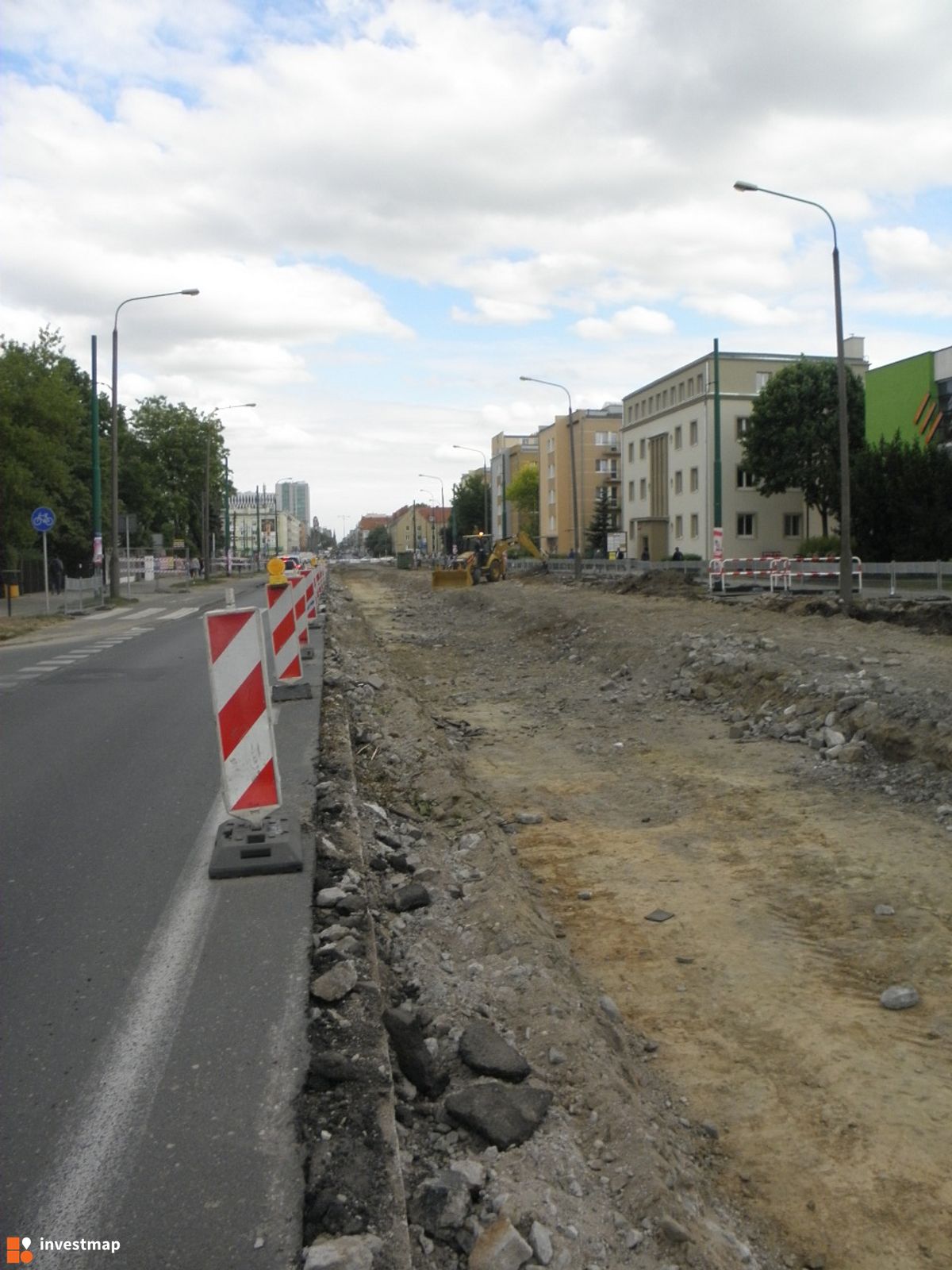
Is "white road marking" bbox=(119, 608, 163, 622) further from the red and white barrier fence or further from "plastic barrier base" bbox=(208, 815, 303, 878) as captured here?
"plastic barrier base" bbox=(208, 815, 303, 878)

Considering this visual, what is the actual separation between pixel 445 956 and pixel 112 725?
22.0ft

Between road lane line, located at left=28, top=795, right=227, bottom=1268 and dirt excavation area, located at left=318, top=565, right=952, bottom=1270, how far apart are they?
32.4 inches

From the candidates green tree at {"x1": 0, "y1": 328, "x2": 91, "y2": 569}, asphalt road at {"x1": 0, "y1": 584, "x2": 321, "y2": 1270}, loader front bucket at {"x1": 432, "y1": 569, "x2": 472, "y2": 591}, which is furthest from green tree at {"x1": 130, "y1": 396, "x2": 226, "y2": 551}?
asphalt road at {"x1": 0, "y1": 584, "x2": 321, "y2": 1270}

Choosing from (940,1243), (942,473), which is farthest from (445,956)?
(942,473)

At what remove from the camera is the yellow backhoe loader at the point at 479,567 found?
4928 centimetres

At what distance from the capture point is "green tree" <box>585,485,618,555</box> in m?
83.1

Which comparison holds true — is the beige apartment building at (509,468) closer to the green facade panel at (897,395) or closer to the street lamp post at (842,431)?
the green facade panel at (897,395)

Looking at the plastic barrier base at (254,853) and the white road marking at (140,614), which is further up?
the white road marking at (140,614)

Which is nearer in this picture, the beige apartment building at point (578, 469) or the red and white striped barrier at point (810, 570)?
the red and white striped barrier at point (810, 570)

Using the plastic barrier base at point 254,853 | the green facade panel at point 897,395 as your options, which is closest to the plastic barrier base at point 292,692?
the plastic barrier base at point 254,853

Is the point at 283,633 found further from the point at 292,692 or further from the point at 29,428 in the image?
the point at 29,428

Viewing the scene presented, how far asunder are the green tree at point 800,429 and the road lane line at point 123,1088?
5159 centimetres

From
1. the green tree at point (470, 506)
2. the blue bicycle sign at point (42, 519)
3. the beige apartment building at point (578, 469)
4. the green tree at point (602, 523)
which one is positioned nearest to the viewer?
the blue bicycle sign at point (42, 519)

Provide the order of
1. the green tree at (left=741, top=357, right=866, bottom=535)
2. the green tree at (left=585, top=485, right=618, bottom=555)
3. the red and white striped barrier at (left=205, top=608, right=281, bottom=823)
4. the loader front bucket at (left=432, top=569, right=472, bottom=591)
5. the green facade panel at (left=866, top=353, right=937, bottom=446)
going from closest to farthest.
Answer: the red and white striped barrier at (left=205, top=608, right=281, bottom=823)
the green facade panel at (left=866, top=353, right=937, bottom=446)
the loader front bucket at (left=432, top=569, right=472, bottom=591)
the green tree at (left=741, top=357, right=866, bottom=535)
the green tree at (left=585, top=485, right=618, bottom=555)
